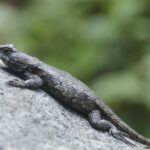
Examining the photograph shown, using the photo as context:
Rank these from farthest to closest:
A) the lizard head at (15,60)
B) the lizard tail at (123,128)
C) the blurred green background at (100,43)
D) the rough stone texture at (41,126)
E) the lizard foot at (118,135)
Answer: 1. the blurred green background at (100,43)
2. the lizard head at (15,60)
3. the lizard tail at (123,128)
4. the lizard foot at (118,135)
5. the rough stone texture at (41,126)

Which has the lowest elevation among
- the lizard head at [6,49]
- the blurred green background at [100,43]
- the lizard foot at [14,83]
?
the lizard foot at [14,83]

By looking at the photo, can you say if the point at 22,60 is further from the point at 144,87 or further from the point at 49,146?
the point at 144,87

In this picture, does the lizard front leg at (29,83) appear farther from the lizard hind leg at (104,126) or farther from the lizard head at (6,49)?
the lizard hind leg at (104,126)

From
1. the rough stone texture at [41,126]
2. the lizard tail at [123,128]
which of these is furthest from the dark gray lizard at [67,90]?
the rough stone texture at [41,126]

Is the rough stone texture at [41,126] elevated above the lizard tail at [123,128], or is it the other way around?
the lizard tail at [123,128]

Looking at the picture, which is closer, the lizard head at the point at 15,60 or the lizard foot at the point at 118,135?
the lizard foot at the point at 118,135

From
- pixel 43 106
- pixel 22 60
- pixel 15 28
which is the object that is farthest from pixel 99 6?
pixel 43 106

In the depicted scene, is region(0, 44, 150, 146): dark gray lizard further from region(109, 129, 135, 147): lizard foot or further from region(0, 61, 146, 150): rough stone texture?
region(0, 61, 146, 150): rough stone texture

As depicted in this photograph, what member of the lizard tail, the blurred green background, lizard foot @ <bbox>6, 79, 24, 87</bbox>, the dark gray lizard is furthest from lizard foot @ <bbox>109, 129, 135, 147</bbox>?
the blurred green background
